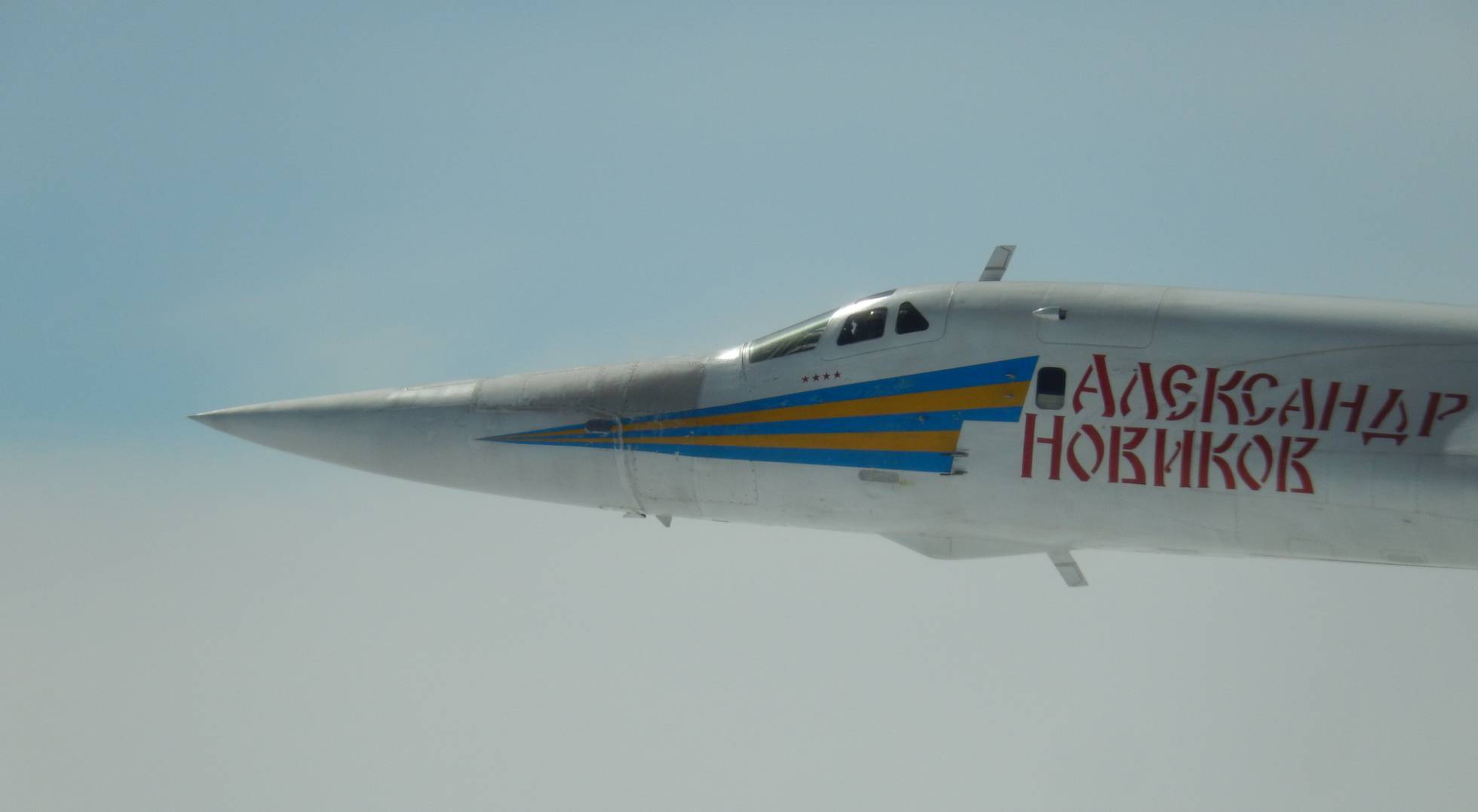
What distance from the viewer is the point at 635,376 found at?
1611cm

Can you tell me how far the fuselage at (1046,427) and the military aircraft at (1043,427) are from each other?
2 centimetres

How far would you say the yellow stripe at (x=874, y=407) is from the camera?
13930 millimetres

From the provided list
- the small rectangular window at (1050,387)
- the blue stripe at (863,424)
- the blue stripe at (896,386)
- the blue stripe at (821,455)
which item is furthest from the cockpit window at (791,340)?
the small rectangular window at (1050,387)

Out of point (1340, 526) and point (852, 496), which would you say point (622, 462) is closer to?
point (852, 496)

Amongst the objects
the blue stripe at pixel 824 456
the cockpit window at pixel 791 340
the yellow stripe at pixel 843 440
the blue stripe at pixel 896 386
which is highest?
the cockpit window at pixel 791 340

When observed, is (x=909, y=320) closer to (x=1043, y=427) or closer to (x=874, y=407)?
(x=874, y=407)

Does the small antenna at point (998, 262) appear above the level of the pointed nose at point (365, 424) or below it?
above

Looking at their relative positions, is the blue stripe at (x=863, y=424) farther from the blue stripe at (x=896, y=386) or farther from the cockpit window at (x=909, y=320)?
the cockpit window at (x=909, y=320)

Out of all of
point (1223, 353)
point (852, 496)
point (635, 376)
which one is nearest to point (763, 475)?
point (852, 496)

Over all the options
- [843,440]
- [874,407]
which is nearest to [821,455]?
[843,440]

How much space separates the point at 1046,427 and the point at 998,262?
2.23 m

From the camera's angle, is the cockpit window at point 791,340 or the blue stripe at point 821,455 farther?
the cockpit window at point 791,340

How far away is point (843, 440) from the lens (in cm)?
1482

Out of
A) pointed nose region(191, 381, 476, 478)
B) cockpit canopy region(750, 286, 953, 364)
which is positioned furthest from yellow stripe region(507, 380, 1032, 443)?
pointed nose region(191, 381, 476, 478)
